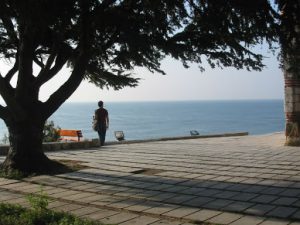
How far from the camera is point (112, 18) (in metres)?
9.40

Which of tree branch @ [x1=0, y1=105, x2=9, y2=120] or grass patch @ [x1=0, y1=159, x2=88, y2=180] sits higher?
tree branch @ [x1=0, y1=105, x2=9, y2=120]

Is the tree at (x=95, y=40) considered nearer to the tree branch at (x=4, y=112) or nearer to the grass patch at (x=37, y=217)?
the tree branch at (x=4, y=112)

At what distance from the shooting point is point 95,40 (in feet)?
34.5

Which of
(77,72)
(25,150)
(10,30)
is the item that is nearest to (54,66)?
(77,72)

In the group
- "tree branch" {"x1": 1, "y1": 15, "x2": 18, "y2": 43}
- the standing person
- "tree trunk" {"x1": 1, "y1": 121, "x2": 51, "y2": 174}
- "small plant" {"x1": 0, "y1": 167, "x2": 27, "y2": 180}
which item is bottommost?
"small plant" {"x1": 0, "y1": 167, "x2": 27, "y2": 180}

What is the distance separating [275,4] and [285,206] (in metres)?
2.97

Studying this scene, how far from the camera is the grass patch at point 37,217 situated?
18.3 ft

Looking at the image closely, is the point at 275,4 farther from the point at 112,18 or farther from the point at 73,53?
the point at 73,53

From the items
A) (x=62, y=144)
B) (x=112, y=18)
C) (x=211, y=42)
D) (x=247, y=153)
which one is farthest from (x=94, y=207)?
(x=62, y=144)

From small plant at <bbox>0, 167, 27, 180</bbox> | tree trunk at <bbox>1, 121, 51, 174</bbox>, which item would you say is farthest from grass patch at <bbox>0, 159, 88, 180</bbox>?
tree trunk at <bbox>1, 121, 51, 174</bbox>

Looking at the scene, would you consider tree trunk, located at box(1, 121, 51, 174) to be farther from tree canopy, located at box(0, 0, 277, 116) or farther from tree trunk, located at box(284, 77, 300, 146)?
tree trunk, located at box(284, 77, 300, 146)

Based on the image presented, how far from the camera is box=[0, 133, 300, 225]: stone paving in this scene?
6105 millimetres

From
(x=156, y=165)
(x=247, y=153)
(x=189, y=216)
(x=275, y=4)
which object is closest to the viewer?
(x=189, y=216)

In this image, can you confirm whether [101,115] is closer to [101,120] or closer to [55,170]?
[101,120]
